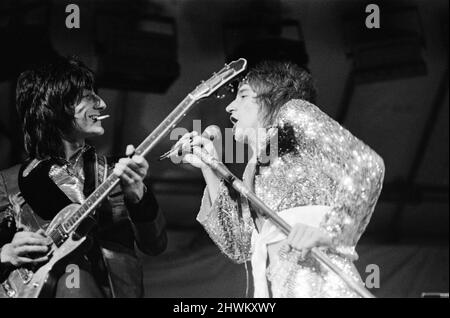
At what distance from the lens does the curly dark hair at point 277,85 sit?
7.82ft

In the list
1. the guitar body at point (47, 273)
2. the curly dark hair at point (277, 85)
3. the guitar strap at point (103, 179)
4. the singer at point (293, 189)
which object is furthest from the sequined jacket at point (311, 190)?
the guitar body at point (47, 273)

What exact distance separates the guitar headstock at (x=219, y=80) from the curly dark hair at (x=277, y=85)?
73mm

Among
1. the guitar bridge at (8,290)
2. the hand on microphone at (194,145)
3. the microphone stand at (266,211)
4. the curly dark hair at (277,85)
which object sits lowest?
the guitar bridge at (8,290)

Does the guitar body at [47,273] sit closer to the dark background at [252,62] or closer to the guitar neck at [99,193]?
the guitar neck at [99,193]

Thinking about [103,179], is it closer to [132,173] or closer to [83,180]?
[83,180]

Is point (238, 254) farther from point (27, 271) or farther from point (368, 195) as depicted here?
point (27, 271)

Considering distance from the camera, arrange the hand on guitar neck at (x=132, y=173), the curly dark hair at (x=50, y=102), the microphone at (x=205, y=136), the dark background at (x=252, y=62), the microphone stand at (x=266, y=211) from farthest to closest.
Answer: the dark background at (x=252, y=62), the curly dark hair at (x=50, y=102), the microphone at (x=205, y=136), the hand on guitar neck at (x=132, y=173), the microphone stand at (x=266, y=211)

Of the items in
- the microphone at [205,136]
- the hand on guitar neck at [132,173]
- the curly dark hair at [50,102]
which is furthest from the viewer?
the curly dark hair at [50,102]

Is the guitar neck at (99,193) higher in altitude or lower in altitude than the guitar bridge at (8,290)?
higher

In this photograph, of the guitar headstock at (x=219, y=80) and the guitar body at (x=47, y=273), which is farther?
the guitar headstock at (x=219, y=80)

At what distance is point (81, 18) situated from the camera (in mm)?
2775

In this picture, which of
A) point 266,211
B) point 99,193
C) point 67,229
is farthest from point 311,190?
point 67,229

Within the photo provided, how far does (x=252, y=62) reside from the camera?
8.13ft

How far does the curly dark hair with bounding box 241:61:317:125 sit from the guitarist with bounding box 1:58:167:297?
0.49 metres
